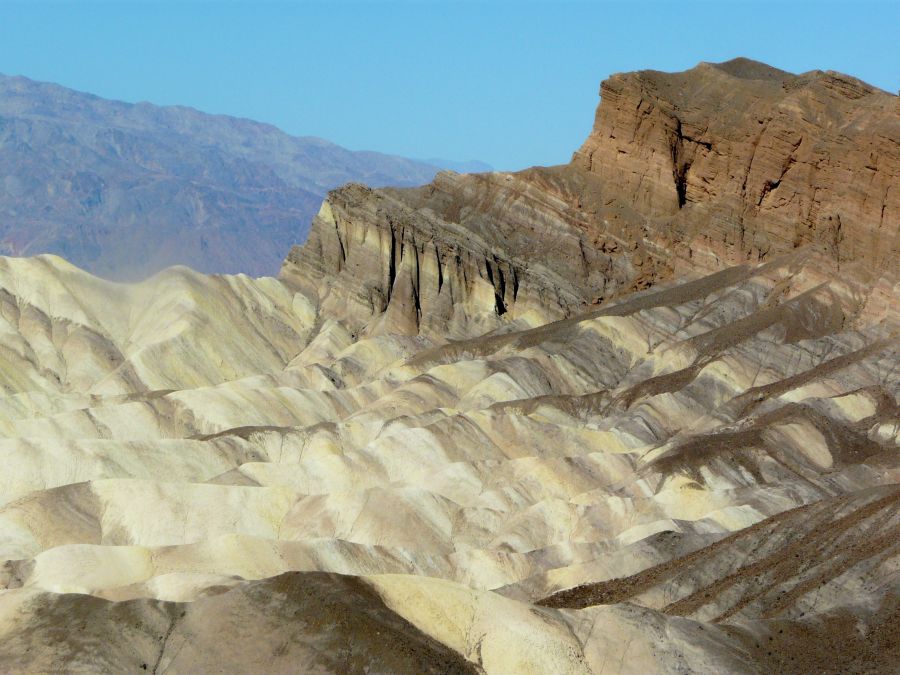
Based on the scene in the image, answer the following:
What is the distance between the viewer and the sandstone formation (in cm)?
4966

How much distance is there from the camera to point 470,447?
298 ft

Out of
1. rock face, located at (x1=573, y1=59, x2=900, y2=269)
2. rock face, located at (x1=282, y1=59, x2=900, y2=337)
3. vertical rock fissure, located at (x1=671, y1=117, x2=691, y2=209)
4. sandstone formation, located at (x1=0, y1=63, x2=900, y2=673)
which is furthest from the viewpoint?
vertical rock fissure, located at (x1=671, y1=117, x2=691, y2=209)

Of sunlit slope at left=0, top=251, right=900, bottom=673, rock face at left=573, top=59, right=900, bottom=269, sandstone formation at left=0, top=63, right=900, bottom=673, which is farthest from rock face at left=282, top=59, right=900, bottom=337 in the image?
sunlit slope at left=0, top=251, right=900, bottom=673

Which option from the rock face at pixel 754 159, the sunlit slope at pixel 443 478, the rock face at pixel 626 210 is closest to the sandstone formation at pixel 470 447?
the sunlit slope at pixel 443 478

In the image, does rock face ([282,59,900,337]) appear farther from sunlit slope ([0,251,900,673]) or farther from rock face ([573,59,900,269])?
sunlit slope ([0,251,900,673])

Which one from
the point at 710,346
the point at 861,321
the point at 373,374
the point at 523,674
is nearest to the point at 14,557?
the point at 523,674

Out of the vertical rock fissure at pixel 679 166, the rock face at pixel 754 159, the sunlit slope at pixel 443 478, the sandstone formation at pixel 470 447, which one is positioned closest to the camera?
the sunlit slope at pixel 443 478

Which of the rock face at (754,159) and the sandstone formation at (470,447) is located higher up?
the rock face at (754,159)


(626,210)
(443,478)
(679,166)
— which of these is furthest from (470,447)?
(679,166)

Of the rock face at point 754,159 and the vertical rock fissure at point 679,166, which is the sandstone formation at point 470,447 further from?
the vertical rock fissure at point 679,166

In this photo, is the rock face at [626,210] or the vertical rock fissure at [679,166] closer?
the rock face at [626,210]

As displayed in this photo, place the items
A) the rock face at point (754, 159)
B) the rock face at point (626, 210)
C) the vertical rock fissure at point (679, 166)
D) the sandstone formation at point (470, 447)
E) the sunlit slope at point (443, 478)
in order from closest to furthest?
the sunlit slope at point (443, 478) → the sandstone formation at point (470, 447) → the rock face at point (754, 159) → the rock face at point (626, 210) → the vertical rock fissure at point (679, 166)

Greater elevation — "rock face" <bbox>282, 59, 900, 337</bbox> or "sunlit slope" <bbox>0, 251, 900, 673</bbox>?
"rock face" <bbox>282, 59, 900, 337</bbox>

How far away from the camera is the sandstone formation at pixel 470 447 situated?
49656 mm
